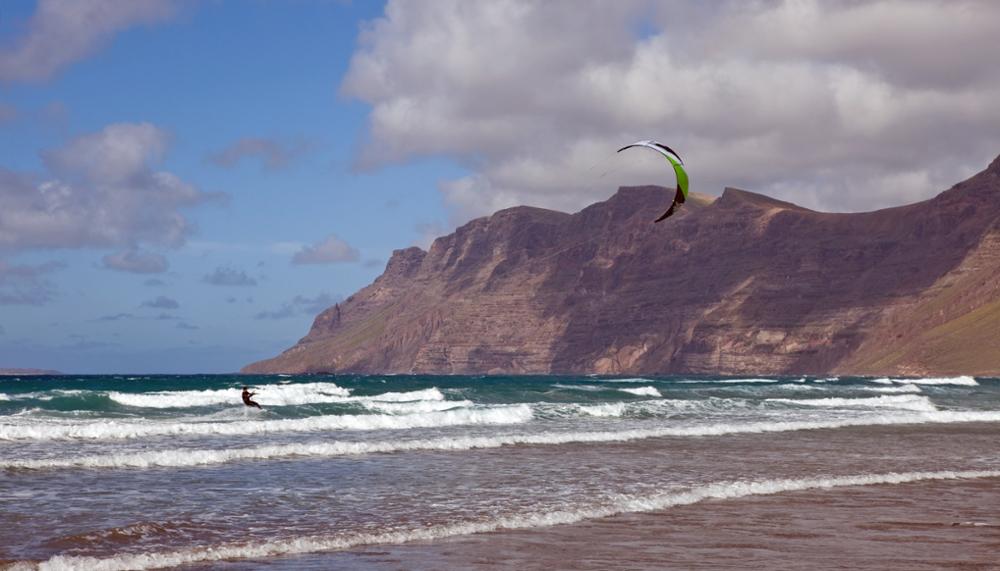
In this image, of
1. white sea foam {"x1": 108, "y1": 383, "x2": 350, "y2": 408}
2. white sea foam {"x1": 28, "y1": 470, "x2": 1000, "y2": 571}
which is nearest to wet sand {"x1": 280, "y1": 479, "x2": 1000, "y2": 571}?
white sea foam {"x1": 28, "y1": 470, "x2": 1000, "y2": 571}

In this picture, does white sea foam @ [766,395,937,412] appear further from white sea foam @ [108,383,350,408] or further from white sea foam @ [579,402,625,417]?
white sea foam @ [108,383,350,408]

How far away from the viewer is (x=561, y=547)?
1187cm

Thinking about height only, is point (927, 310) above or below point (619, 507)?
above

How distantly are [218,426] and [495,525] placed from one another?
17.9 meters

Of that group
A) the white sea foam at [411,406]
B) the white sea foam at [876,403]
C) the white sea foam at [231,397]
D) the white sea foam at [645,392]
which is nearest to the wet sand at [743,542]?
the white sea foam at [411,406]

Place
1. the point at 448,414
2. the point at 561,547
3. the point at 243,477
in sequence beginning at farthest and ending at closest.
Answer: the point at 448,414, the point at 243,477, the point at 561,547

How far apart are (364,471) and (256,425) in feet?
35.8

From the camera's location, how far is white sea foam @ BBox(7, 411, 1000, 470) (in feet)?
67.3

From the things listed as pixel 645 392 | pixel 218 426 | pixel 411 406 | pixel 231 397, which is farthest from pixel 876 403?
pixel 218 426

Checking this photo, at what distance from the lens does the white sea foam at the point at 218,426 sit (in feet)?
90.0

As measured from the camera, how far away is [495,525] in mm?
13391

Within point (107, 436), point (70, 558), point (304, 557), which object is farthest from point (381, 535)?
point (107, 436)

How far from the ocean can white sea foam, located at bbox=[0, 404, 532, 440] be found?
0.10m

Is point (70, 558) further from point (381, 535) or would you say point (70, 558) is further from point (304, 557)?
point (381, 535)
